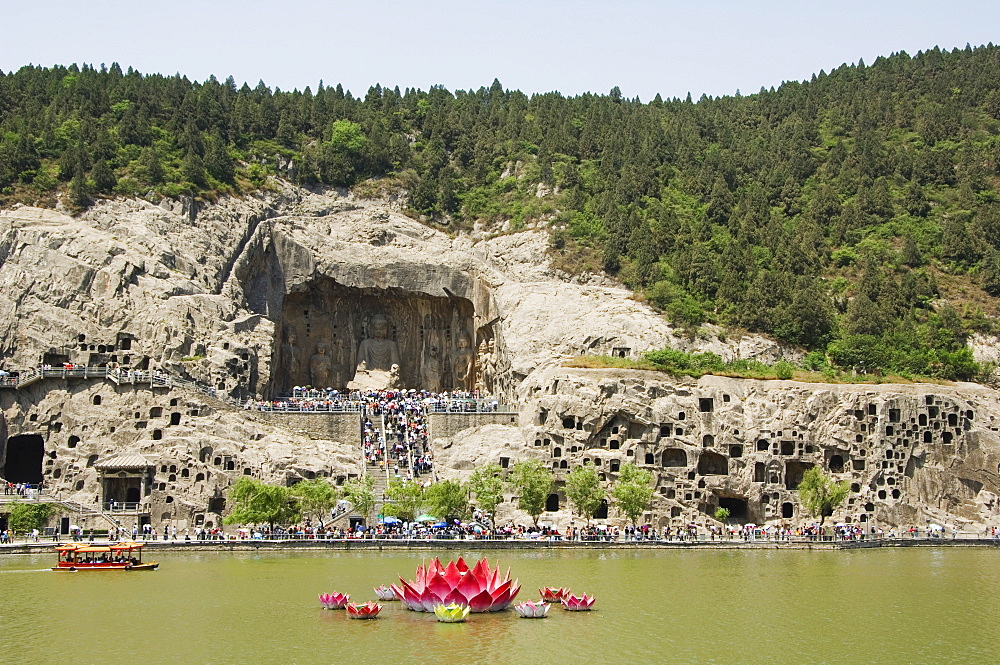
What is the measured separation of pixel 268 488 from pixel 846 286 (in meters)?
52.8

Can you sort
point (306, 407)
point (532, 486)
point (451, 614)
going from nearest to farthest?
point (451, 614) → point (532, 486) → point (306, 407)

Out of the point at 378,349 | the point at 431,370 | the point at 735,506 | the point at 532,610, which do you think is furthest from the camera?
the point at 431,370

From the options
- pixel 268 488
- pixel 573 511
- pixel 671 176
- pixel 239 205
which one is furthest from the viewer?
pixel 671 176

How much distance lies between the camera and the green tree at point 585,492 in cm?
6975

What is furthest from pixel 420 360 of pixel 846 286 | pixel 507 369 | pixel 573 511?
pixel 846 286

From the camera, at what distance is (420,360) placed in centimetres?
9794

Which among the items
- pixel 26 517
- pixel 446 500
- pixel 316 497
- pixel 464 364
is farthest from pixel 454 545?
pixel 464 364

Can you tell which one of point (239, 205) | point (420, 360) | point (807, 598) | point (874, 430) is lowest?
point (807, 598)

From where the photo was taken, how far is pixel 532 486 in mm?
69188

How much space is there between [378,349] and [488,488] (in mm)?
30111

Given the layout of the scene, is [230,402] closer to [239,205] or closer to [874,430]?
[239,205]

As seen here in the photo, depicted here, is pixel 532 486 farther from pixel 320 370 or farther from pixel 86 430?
pixel 320 370

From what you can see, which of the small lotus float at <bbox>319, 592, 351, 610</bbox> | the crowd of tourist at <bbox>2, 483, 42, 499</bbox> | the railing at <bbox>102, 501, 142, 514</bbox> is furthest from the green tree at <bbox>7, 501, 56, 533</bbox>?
the small lotus float at <bbox>319, 592, 351, 610</bbox>

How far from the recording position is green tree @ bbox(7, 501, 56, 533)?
64.9 metres
